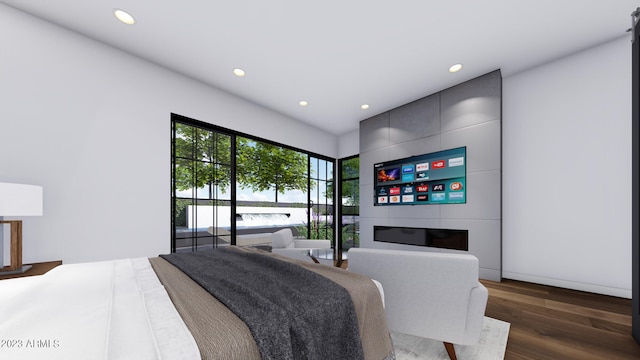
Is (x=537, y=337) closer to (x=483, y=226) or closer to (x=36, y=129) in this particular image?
(x=483, y=226)

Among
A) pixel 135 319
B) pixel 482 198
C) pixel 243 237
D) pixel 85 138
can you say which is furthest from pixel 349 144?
pixel 135 319

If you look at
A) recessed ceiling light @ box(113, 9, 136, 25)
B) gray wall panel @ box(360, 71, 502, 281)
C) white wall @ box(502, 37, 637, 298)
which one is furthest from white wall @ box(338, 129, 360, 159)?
recessed ceiling light @ box(113, 9, 136, 25)

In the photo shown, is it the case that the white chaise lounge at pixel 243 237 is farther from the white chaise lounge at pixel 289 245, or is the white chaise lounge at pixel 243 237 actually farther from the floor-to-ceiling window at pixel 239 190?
the white chaise lounge at pixel 289 245

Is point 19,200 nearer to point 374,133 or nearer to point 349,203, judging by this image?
point 374,133

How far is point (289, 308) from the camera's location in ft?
3.13

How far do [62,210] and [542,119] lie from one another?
582cm

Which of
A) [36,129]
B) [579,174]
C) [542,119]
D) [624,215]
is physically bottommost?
[624,215]

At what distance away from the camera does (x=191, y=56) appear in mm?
3010

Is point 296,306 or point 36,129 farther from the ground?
point 36,129

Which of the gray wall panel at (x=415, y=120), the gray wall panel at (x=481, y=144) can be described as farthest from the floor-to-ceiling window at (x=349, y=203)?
the gray wall panel at (x=481, y=144)

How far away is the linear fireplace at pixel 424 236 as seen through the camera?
11.8 ft

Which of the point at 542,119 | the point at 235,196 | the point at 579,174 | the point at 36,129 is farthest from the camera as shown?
the point at 235,196

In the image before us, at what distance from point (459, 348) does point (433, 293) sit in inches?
25.4

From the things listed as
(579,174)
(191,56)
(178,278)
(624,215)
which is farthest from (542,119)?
(191,56)
